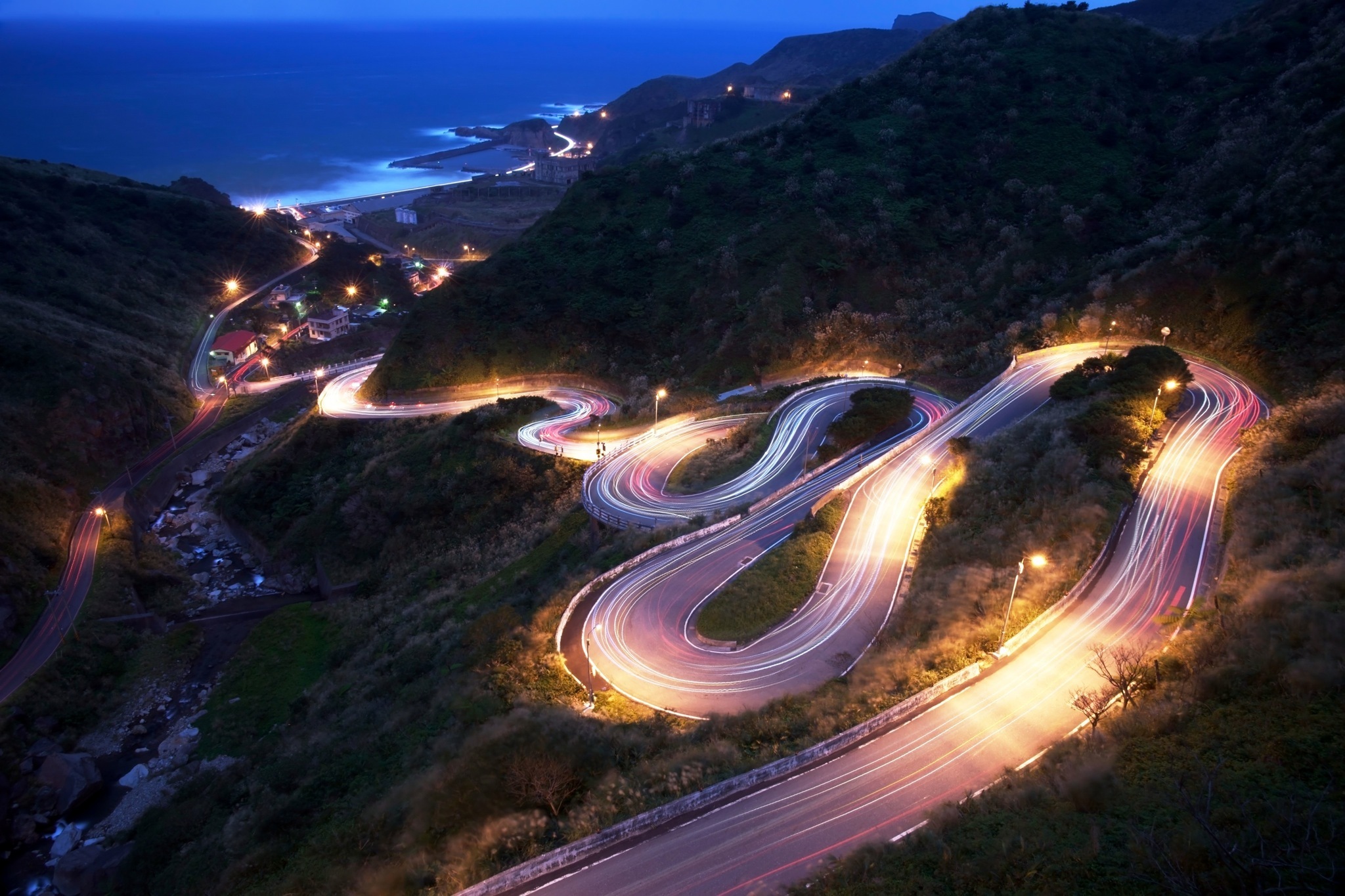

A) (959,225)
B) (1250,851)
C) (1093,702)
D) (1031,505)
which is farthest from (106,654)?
(959,225)

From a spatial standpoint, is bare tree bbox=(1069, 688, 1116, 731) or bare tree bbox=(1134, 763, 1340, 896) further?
bare tree bbox=(1069, 688, 1116, 731)

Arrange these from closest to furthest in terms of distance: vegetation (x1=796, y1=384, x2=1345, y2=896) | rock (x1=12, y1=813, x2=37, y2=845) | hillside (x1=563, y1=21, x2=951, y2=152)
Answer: vegetation (x1=796, y1=384, x2=1345, y2=896) → rock (x1=12, y1=813, x2=37, y2=845) → hillside (x1=563, y1=21, x2=951, y2=152)

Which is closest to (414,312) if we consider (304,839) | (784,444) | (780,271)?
(780,271)

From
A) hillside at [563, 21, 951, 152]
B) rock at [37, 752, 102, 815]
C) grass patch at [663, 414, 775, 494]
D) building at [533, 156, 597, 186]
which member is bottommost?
rock at [37, 752, 102, 815]

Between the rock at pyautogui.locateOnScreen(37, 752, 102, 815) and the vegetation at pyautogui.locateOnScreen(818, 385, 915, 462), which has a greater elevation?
the vegetation at pyautogui.locateOnScreen(818, 385, 915, 462)

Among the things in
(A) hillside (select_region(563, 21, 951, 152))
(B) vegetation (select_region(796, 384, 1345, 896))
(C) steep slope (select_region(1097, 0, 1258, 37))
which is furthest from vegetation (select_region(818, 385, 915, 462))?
(A) hillside (select_region(563, 21, 951, 152))

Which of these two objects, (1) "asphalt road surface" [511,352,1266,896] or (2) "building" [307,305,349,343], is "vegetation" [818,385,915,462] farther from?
(2) "building" [307,305,349,343]

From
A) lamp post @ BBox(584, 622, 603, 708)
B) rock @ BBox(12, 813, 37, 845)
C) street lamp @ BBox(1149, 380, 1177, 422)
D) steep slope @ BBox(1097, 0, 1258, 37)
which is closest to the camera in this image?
lamp post @ BBox(584, 622, 603, 708)
